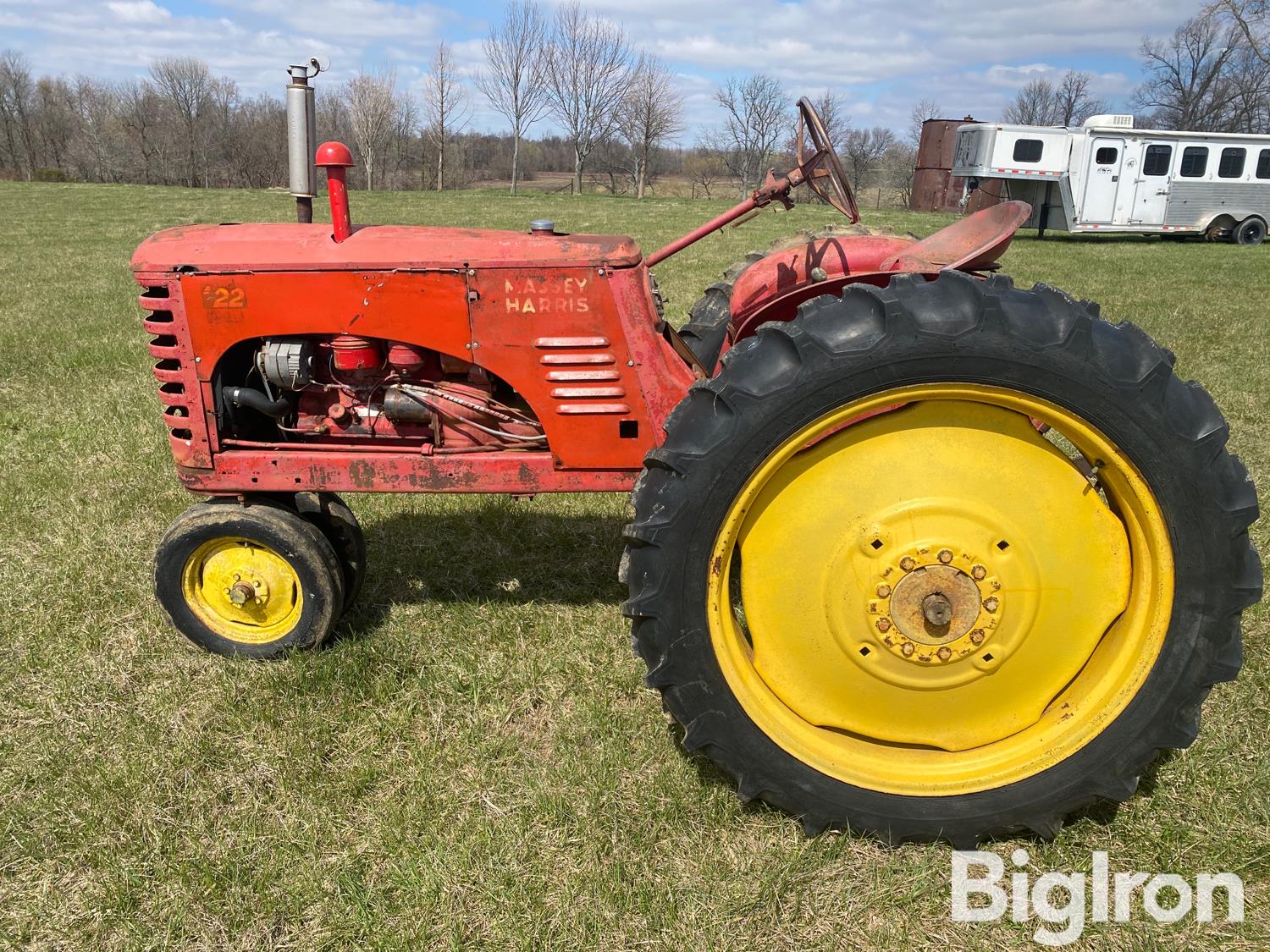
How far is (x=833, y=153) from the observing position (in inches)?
108

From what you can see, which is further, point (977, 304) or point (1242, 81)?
point (1242, 81)

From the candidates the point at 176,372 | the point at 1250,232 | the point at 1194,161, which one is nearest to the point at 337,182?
the point at 176,372

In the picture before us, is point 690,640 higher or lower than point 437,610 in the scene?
higher

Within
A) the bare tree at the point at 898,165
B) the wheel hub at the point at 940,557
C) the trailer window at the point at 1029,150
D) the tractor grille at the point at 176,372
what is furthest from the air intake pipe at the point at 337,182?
the bare tree at the point at 898,165

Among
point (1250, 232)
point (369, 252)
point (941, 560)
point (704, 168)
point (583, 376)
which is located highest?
point (704, 168)

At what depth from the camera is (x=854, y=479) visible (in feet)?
7.04

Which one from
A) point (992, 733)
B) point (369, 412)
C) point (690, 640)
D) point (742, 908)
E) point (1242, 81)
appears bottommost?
point (742, 908)

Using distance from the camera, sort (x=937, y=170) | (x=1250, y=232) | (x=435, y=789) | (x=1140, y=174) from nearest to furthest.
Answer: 1. (x=435, y=789)
2. (x=1140, y=174)
3. (x=1250, y=232)
4. (x=937, y=170)

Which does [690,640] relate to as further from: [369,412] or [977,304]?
[369,412]

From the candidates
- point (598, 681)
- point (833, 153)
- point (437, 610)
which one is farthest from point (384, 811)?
point (833, 153)

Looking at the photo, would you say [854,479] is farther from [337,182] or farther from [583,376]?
[337,182]

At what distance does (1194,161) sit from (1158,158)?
2.46 feet

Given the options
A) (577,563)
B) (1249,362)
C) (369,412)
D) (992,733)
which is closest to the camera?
(992,733)

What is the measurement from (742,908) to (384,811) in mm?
991
